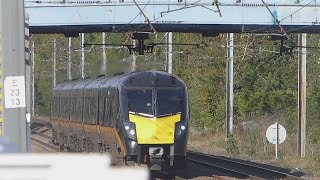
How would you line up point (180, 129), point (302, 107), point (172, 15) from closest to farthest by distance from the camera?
point (180, 129), point (172, 15), point (302, 107)

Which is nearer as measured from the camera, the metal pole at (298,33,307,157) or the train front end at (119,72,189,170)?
the train front end at (119,72,189,170)

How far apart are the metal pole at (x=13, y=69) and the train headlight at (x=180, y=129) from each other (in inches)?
510

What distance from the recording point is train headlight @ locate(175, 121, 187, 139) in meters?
20.5

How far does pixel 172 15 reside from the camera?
23.3m

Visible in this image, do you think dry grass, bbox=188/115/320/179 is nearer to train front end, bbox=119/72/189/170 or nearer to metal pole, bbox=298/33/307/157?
metal pole, bbox=298/33/307/157

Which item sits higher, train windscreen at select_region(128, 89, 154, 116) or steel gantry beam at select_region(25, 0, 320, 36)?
steel gantry beam at select_region(25, 0, 320, 36)

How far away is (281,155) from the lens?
3138 cm

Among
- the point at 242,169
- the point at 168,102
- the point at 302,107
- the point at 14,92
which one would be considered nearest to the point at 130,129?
the point at 168,102

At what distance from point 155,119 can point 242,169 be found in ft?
21.3

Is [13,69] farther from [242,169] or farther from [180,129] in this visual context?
[242,169]

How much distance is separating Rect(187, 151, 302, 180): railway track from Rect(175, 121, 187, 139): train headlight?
240cm

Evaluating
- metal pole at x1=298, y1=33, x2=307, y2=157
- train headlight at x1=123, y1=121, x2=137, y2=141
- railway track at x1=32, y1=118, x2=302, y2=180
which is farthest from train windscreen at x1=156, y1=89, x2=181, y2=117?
metal pole at x1=298, y1=33, x2=307, y2=157

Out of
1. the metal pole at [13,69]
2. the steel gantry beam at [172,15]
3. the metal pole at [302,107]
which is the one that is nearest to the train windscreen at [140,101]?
the steel gantry beam at [172,15]

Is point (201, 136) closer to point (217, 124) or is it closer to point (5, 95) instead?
point (217, 124)
